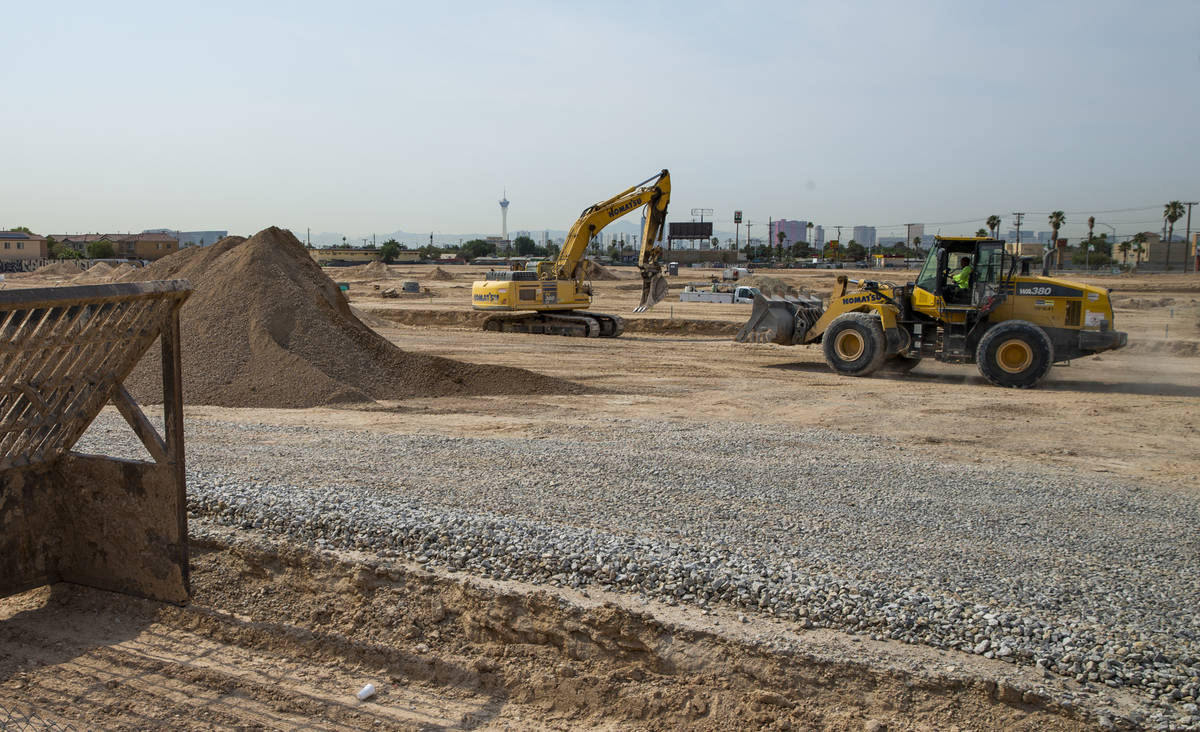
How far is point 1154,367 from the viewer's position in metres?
19.4

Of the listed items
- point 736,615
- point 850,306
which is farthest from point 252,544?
point 850,306

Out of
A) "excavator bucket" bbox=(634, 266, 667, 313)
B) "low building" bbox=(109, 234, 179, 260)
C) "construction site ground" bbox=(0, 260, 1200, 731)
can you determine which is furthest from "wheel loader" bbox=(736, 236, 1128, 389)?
"low building" bbox=(109, 234, 179, 260)

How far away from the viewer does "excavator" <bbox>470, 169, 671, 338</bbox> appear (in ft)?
78.8

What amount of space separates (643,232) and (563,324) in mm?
3362

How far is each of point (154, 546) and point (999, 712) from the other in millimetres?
5255

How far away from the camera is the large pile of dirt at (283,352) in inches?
521

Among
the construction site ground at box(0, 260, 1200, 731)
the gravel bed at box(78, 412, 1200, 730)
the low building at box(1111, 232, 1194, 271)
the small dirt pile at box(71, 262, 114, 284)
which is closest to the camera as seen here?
the construction site ground at box(0, 260, 1200, 731)

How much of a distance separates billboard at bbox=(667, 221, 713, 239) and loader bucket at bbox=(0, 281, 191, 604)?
4632 inches

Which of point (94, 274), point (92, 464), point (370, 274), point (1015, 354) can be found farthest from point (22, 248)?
point (92, 464)

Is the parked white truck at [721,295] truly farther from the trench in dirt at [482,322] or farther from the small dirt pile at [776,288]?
the trench in dirt at [482,322]

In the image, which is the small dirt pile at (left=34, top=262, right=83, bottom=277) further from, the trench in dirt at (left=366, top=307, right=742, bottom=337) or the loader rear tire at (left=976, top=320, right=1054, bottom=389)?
the loader rear tire at (left=976, top=320, right=1054, bottom=389)

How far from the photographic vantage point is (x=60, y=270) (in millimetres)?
59406

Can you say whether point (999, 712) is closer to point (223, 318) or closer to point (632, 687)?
point (632, 687)

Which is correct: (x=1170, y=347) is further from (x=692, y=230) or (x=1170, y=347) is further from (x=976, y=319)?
(x=692, y=230)
